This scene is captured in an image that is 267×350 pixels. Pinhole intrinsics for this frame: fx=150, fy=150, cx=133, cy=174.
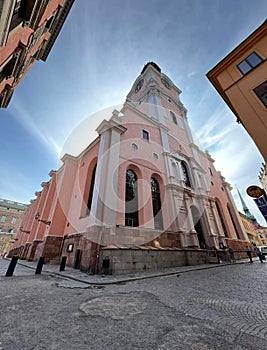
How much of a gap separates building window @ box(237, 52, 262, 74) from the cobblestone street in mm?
9706

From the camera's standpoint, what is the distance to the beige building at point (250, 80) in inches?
266

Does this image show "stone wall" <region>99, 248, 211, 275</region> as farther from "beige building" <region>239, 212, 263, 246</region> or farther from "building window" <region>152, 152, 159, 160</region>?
"beige building" <region>239, 212, 263, 246</region>

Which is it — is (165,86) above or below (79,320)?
above

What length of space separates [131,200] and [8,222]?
40.4 m

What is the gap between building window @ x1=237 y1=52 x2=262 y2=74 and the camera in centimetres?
754

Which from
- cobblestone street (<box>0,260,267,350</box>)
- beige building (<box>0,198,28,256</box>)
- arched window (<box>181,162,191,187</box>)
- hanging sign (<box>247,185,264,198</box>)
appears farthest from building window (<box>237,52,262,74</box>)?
beige building (<box>0,198,28,256</box>)

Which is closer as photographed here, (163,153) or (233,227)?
(163,153)

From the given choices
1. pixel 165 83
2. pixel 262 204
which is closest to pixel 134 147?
pixel 262 204

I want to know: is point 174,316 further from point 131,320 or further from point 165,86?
point 165,86

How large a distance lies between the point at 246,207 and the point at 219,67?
2752 inches

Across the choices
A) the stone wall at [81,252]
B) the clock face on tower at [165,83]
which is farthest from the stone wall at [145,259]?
the clock face on tower at [165,83]

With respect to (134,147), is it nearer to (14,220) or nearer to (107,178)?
(107,178)

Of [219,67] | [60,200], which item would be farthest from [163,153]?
[60,200]

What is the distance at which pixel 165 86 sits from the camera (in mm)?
25406
